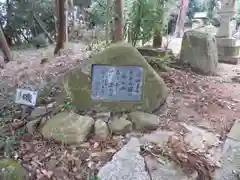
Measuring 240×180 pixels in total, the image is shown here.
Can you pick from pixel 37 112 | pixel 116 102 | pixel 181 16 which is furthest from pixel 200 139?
pixel 181 16

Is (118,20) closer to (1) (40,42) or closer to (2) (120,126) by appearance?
(2) (120,126)

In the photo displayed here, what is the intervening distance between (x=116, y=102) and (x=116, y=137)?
345 mm

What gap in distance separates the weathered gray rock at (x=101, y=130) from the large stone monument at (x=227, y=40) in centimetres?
410

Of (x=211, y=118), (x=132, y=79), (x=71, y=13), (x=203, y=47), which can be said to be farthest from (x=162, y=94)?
(x=71, y=13)

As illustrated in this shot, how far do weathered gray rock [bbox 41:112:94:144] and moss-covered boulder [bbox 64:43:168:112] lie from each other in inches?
7.0

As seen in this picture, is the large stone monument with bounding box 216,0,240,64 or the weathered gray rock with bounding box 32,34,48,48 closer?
the large stone monument with bounding box 216,0,240,64

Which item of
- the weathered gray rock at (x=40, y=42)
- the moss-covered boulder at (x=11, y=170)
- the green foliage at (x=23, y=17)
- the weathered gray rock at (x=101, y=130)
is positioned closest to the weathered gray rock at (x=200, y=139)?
the weathered gray rock at (x=101, y=130)

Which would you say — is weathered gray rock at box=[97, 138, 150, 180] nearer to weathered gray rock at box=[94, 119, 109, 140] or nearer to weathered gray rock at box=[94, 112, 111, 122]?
weathered gray rock at box=[94, 119, 109, 140]

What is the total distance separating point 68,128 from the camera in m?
2.15

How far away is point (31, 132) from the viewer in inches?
89.5

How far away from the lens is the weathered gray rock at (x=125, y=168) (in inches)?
71.9

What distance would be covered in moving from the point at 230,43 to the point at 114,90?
3.94 meters

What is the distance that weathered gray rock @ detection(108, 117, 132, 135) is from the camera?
2219 mm

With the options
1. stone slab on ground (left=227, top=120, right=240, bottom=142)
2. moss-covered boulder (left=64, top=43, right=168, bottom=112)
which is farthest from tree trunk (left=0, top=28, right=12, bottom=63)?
stone slab on ground (left=227, top=120, right=240, bottom=142)
